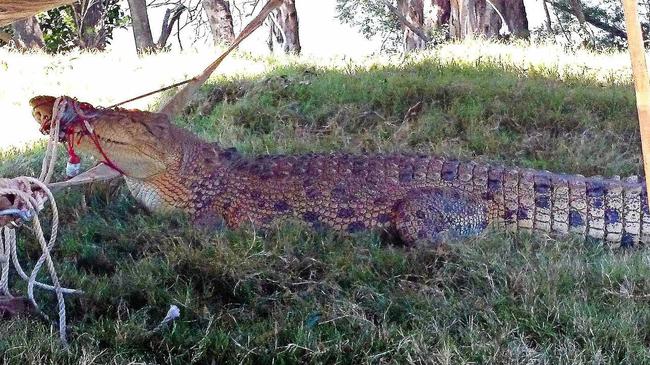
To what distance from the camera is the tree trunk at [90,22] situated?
1236 cm

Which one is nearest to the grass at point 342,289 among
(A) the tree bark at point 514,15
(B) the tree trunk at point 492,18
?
(B) the tree trunk at point 492,18

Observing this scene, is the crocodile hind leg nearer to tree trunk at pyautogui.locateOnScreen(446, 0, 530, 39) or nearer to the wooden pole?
the wooden pole

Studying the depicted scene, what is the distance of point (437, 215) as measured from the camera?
3736mm

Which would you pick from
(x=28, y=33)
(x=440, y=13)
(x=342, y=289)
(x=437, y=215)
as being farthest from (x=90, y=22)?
(x=342, y=289)

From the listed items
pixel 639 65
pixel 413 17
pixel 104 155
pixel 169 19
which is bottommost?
pixel 413 17

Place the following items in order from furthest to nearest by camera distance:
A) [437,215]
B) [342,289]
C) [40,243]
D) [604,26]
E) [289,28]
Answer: [604,26] < [289,28] < [437,215] < [342,289] < [40,243]

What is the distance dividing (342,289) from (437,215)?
3.05 feet

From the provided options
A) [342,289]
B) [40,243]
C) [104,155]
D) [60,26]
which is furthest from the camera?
[60,26]

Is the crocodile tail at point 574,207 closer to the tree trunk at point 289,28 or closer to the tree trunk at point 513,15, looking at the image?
the tree trunk at point 513,15

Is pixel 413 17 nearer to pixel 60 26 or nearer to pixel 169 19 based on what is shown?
pixel 169 19

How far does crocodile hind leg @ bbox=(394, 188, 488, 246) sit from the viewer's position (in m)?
3.70

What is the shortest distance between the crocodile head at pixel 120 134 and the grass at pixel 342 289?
287 mm

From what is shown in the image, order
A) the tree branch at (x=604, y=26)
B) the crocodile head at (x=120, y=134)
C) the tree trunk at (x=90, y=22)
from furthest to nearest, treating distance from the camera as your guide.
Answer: the tree branch at (x=604, y=26) < the tree trunk at (x=90, y=22) < the crocodile head at (x=120, y=134)

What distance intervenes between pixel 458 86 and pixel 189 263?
10.8ft
